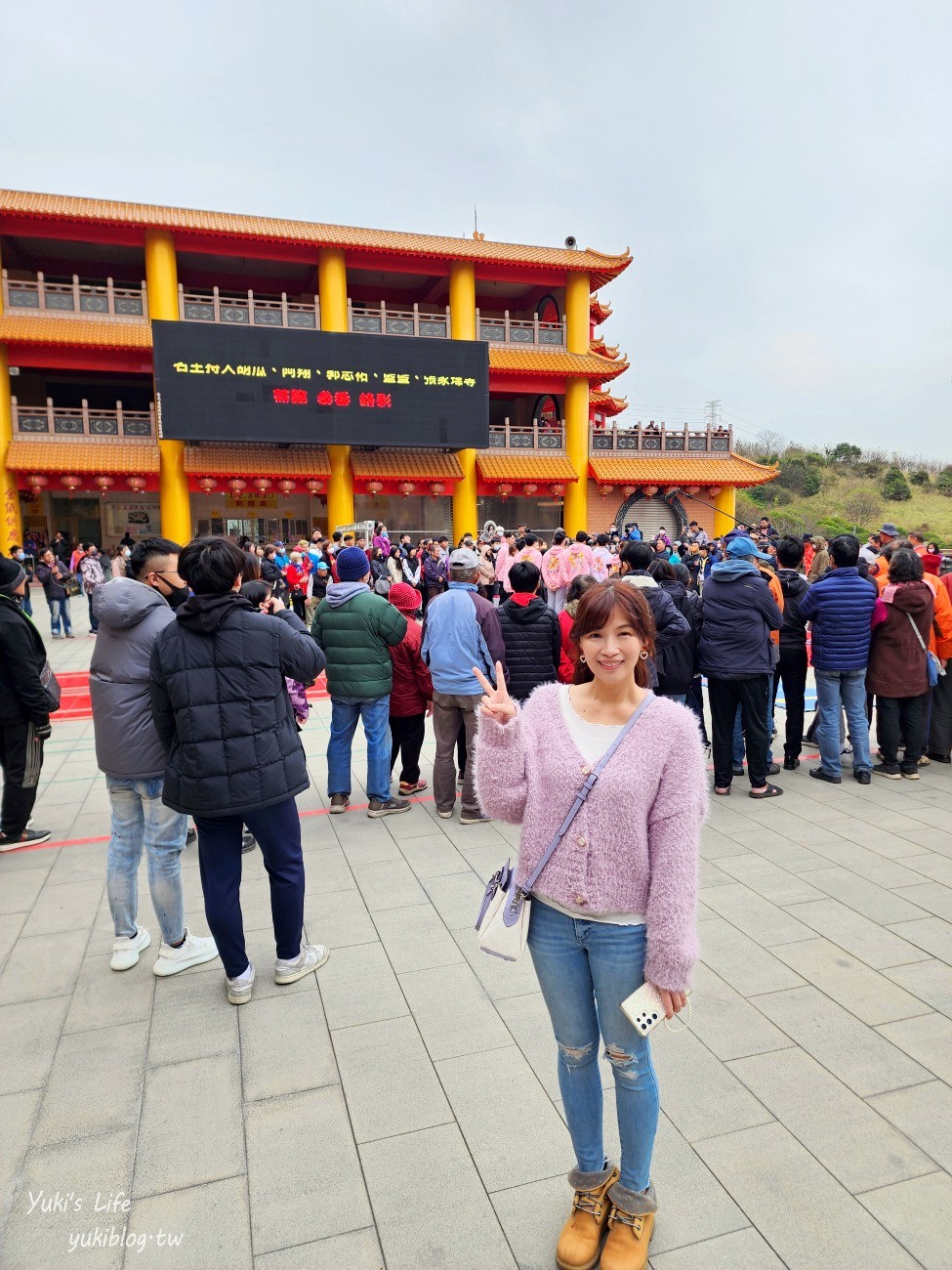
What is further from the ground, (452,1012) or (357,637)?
(357,637)

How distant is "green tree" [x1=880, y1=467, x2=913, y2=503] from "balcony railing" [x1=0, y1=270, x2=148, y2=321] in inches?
1583

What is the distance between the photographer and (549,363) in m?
22.4

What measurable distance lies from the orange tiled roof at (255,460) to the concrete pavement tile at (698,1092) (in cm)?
1961

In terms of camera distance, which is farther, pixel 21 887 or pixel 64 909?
pixel 21 887

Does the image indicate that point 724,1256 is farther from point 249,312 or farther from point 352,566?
point 249,312

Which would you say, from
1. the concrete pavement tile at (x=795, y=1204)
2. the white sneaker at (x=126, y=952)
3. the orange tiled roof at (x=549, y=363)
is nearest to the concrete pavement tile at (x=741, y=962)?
the concrete pavement tile at (x=795, y=1204)

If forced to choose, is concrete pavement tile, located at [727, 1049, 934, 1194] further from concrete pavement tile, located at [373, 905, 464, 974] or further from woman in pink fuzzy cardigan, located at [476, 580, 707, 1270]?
concrete pavement tile, located at [373, 905, 464, 974]

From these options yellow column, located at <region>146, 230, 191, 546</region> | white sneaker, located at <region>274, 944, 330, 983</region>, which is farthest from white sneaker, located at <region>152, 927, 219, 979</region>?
yellow column, located at <region>146, 230, 191, 546</region>

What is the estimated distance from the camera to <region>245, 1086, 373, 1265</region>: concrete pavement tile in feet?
6.66

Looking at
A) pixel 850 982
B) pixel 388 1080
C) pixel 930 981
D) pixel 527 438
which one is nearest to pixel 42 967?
pixel 388 1080

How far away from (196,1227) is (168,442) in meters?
20.3

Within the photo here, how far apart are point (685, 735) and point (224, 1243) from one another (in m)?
1.83

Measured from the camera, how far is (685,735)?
69.9 inches

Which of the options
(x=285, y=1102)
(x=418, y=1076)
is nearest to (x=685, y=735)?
(x=418, y=1076)
